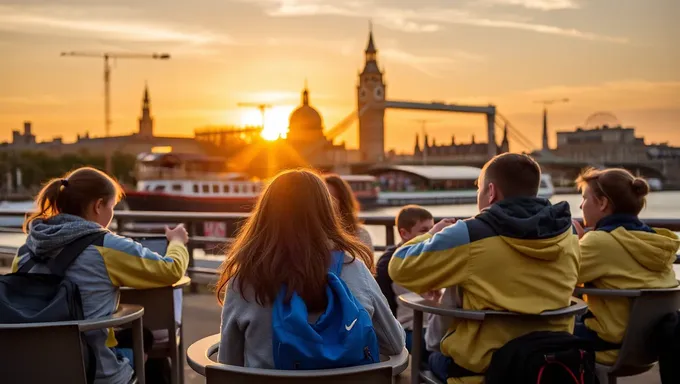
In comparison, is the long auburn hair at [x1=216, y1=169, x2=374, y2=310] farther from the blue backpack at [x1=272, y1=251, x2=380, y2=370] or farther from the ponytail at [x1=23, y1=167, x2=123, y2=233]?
the ponytail at [x1=23, y1=167, x2=123, y2=233]

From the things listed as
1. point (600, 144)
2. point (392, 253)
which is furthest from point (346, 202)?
point (600, 144)

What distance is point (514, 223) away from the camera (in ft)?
7.04

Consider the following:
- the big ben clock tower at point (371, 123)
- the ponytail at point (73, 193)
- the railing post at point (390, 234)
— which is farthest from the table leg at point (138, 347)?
Result: the big ben clock tower at point (371, 123)

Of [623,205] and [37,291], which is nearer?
[37,291]

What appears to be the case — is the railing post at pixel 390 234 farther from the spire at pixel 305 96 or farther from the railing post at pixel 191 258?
the spire at pixel 305 96

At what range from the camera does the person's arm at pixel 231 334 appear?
5.98 feet

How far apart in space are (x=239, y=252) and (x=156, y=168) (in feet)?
121

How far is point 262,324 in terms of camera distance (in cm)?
177

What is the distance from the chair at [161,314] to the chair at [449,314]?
0.84 m

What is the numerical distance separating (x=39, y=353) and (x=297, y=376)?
0.82 meters

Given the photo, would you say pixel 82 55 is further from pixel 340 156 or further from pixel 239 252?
pixel 239 252

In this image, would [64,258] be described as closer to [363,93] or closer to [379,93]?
[363,93]

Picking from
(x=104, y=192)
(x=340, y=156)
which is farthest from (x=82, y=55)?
(x=104, y=192)

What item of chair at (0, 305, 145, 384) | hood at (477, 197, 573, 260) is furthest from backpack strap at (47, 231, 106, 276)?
hood at (477, 197, 573, 260)
